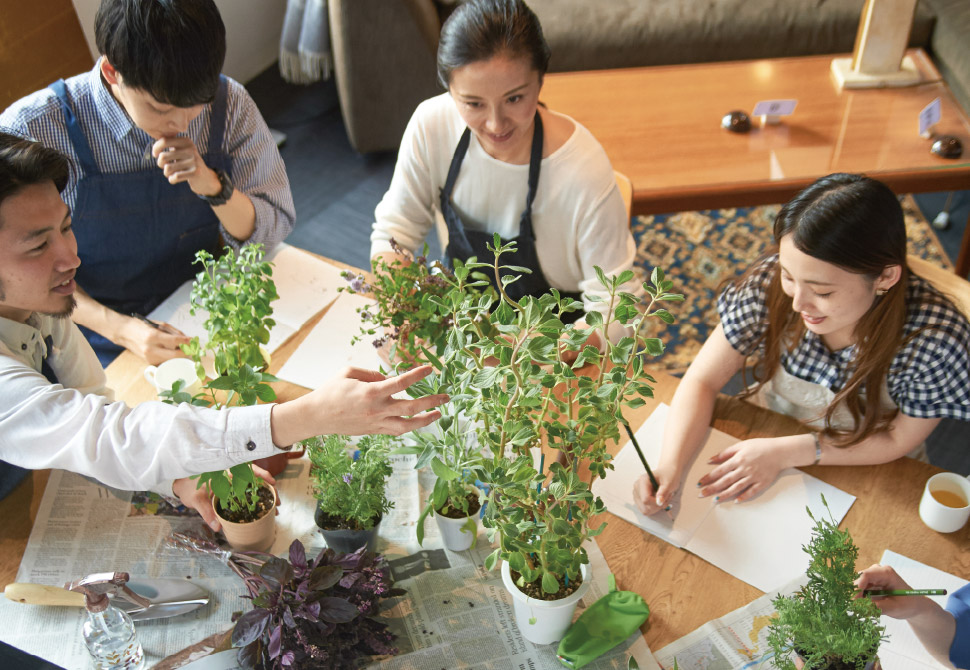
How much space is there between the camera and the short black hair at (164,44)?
1575 millimetres

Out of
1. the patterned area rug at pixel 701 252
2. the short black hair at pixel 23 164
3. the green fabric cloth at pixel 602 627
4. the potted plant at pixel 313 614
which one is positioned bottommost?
the patterned area rug at pixel 701 252

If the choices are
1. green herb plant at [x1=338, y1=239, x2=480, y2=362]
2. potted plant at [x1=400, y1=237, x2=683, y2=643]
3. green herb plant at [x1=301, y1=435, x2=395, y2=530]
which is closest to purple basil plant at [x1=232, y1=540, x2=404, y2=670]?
green herb plant at [x1=301, y1=435, x2=395, y2=530]

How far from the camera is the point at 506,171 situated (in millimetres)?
1912

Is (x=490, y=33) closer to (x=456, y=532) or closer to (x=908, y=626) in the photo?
(x=456, y=532)

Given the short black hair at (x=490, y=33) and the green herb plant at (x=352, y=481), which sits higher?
the short black hair at (x=490, y=33)

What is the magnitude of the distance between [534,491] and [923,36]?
346 centimetres

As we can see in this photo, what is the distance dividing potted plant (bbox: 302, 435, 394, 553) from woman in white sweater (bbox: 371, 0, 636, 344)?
55 centimetres

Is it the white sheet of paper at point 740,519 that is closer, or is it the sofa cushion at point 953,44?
the white sheet of paper at point 740,519

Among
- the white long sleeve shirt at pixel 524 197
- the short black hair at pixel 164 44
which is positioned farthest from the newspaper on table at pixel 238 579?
the short black hair at pixel 164 44

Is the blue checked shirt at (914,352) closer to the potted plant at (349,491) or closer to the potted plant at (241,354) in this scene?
the potted plant at (349,491)

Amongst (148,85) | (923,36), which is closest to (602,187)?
(148,85)

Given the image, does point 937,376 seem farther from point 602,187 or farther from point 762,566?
point 602,187

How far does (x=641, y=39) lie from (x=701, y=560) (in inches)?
110

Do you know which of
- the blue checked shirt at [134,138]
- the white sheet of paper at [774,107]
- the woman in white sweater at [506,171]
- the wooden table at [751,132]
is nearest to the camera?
the woman in white sweater at [506,171]
